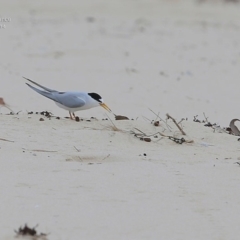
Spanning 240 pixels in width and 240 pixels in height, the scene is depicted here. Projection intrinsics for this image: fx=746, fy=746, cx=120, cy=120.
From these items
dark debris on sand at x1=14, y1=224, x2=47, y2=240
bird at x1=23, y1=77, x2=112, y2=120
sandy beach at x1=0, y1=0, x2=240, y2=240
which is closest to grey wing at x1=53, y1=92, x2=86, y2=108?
bird at x1=23, y1=77, x2=112, y2=120

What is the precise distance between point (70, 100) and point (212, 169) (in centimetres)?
146

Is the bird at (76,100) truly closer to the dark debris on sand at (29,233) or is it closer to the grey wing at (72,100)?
the grey wing at (72,100)

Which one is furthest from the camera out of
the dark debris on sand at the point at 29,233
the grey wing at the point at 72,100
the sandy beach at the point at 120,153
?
the grey wing at the point at 72,100

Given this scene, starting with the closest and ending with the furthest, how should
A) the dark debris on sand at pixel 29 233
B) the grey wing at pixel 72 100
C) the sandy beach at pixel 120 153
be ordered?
the dark debris on sand at pixel 29 233 < the sandy beach at pixel 120 153 < the grey wing at pixel 72 100

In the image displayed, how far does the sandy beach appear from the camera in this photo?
12.2 ft

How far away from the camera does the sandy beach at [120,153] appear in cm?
371

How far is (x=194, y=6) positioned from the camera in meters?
22.7

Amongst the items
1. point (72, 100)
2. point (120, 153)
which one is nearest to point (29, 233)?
point (120, 153)

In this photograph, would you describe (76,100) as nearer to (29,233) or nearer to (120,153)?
(120,153)

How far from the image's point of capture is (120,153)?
4891 mm

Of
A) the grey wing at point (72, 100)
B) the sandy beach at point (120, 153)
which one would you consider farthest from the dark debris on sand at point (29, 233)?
the grey wing at point (72, 100)

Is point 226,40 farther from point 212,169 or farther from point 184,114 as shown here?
point 212,169

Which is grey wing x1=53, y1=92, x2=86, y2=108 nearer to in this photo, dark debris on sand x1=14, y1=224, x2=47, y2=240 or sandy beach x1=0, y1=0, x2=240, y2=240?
sandy beach x1=0, y1=0, x2=240, y2=240

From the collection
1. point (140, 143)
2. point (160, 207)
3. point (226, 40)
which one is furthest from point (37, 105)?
point (226, 40)
